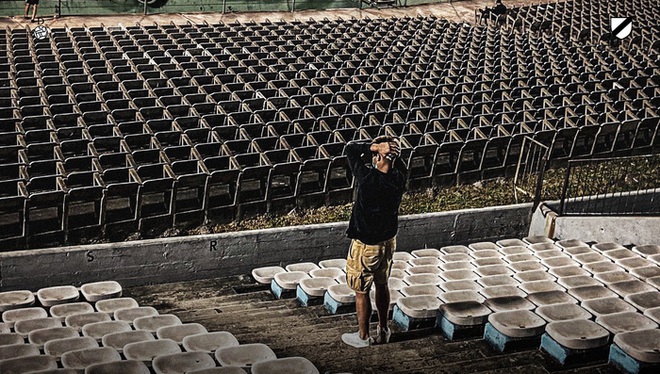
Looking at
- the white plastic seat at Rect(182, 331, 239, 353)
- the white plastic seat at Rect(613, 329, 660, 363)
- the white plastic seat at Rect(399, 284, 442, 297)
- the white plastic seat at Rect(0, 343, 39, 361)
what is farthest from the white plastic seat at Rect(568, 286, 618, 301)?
the white plastic seat at Rect(0, 343, 39, 361)

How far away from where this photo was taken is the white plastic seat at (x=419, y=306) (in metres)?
6.03

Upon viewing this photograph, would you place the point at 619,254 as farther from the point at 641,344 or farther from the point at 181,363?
the point at 181,363

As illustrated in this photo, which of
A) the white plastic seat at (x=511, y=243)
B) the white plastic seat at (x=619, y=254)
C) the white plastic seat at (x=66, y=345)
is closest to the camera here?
the white plastic seat at (x=66, y=345)

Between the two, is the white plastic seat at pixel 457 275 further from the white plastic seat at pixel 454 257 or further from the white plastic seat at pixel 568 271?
the white plastic seat at pixel 568 271

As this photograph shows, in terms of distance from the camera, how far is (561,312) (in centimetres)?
578

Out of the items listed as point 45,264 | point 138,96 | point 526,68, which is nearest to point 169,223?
point 45,264

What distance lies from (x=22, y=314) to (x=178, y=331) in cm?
142

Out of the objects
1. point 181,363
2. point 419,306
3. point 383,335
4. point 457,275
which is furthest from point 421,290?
point 181,363

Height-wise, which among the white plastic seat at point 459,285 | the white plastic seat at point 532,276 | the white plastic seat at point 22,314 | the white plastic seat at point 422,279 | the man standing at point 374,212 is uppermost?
the man standing at point 374,212

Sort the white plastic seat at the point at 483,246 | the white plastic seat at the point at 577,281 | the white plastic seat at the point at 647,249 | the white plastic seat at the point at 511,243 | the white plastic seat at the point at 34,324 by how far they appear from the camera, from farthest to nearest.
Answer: the white plastic seat at the point at 511,243 < the white plastic seat at the point at 483,246 < the white plastic seat at the point at 647,249 < the white plastic seat at the point at 577,281 < the white plastic seat at the point at 34,324

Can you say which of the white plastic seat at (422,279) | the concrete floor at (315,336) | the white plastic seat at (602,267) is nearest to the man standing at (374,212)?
the concrete floor at (315,336)

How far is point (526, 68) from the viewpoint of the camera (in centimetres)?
1412

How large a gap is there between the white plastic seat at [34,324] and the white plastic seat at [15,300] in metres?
0.63

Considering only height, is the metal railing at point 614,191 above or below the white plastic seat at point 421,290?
below
